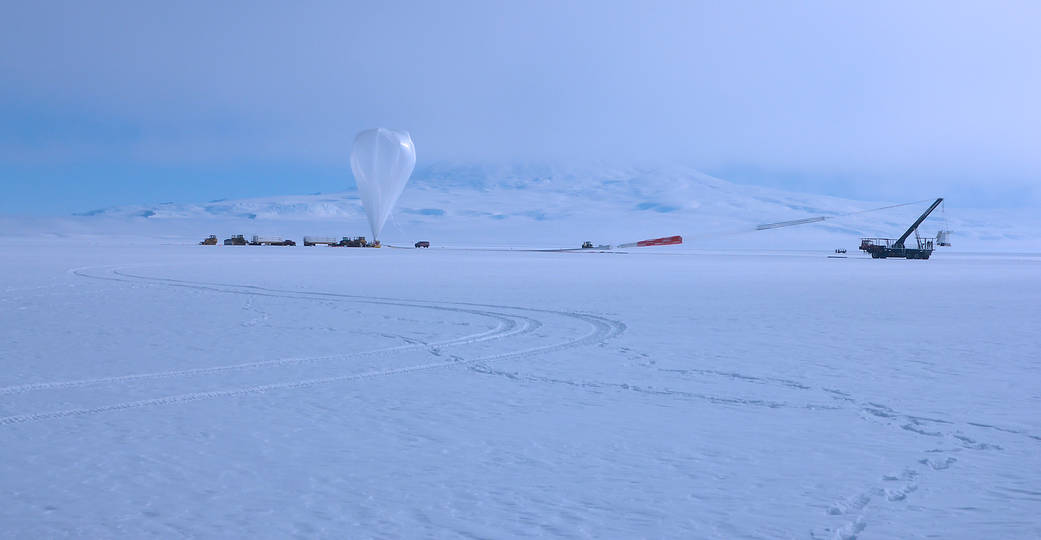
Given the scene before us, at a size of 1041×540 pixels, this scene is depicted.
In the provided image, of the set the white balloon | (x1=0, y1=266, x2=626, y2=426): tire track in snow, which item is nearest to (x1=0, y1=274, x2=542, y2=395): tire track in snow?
(x1=0, y1=266, x2=626, y2=426): tire track in snow

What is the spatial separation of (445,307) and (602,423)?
12.0 metres

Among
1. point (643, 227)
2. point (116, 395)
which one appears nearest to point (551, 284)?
point (116, 395)

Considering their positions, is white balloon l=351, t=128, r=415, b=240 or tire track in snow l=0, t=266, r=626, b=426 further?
white balloon l=351, t=128, r=415, b=240

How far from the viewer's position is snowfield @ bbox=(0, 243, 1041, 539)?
5496 millimetres

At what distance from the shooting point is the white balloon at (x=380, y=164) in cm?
7825

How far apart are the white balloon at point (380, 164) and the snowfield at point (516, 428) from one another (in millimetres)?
62054

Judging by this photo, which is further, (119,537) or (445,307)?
(445,307)

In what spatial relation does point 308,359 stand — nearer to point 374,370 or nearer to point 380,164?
point 374,370

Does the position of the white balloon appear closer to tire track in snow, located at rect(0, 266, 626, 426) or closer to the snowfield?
tire track in snow, located at rect(0, 266, 626, 426)

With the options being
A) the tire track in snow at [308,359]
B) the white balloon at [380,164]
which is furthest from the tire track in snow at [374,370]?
the white balloon at [380,164]

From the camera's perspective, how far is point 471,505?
570 centimetres

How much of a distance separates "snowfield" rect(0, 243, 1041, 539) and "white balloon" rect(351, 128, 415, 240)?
62.1m

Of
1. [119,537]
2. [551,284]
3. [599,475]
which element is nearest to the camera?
[119,537]

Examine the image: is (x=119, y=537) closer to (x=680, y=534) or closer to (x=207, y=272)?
(x=680, y=534)
